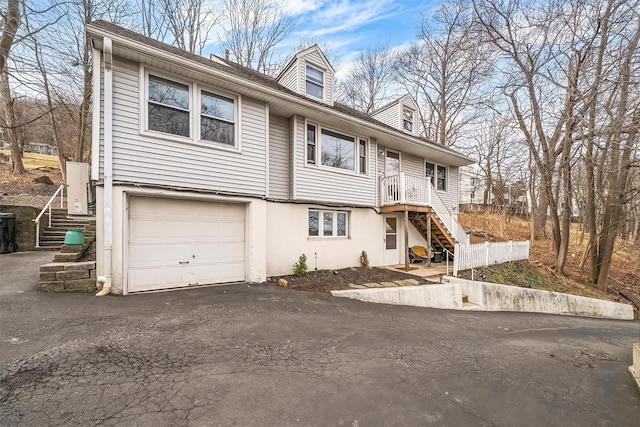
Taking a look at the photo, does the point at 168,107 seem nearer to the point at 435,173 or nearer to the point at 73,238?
the point at 73,238

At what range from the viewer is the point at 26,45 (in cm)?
905

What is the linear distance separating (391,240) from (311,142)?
17.6 feet

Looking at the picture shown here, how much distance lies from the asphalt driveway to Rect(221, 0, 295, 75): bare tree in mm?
17546

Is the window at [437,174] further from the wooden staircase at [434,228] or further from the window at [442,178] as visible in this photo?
the wooden staircase at [434,228]

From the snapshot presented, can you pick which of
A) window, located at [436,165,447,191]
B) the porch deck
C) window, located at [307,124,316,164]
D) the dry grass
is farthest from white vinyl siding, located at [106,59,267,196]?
the dry grass

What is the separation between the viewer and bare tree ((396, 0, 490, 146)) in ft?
58.7

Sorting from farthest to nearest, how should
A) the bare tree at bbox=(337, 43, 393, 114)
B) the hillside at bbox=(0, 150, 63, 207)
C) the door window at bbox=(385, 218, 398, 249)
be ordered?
the bare tree at bbox=(337, 43, 393, 114) < the hillside at bbox=(0, 150, 63, 207) < the door window at bbox=(385, 218, 398, 249)

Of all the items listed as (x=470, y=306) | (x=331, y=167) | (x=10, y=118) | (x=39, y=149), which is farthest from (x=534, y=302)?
(x=39, y=149)

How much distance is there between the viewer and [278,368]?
11.1 feet

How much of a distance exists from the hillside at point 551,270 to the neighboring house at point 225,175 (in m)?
3.33

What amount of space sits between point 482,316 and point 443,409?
5.27 m

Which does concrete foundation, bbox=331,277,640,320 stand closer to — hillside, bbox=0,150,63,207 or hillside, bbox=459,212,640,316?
hillside, bbox=459,212,640,316

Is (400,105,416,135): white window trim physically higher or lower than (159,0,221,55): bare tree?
lower

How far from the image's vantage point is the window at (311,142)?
905 cm
